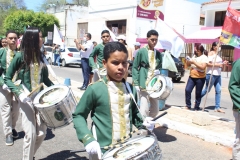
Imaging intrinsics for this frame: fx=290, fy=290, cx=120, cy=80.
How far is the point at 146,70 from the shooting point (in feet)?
17.2

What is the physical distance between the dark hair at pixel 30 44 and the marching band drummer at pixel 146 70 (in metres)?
1.93

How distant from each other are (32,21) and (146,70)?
41310 millimetres

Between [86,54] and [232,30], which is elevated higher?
[232,30]

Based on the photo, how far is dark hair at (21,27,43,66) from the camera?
399 centimetres

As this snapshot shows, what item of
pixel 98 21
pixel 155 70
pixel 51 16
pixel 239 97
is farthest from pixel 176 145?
pixel 51 16

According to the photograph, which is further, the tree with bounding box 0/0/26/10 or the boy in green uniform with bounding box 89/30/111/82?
the tree with bounding box 0/0/26/10

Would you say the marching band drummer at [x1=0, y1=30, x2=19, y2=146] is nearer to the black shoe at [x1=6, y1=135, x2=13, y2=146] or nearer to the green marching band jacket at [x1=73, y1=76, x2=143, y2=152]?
the black shoe at [x1=6, y1=135, x2=13, y2=146]

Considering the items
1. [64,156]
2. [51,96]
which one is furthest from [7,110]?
[51,96]

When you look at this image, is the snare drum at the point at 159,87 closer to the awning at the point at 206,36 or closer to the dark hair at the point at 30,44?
the dark hair at the point at 30,44

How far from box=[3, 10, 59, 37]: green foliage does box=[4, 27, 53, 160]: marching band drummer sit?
39530mm

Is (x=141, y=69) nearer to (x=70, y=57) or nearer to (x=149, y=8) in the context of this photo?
(x=70, y=57)

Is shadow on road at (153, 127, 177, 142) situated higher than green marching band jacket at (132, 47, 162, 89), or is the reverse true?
green marching band jacket at (132, 47, 162, 89)

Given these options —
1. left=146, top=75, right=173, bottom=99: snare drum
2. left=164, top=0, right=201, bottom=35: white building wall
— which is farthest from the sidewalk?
left=164, top=0, right=201, bottom=35: white building wall

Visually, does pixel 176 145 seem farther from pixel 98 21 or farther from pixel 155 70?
pixel 98 21
